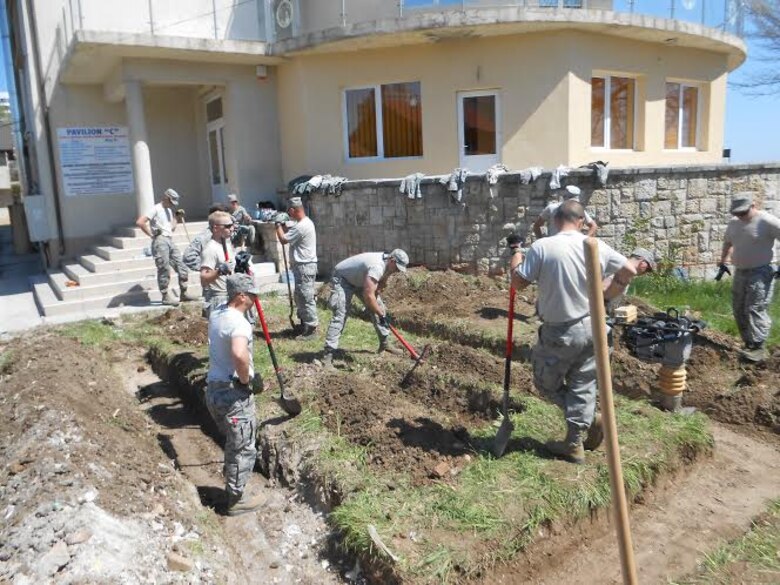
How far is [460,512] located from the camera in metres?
4.14

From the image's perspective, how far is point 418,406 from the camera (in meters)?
6.11

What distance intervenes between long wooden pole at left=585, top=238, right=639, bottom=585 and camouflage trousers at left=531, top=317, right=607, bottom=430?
173 centimetres

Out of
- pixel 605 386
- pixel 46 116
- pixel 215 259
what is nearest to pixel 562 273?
pixel 605 386

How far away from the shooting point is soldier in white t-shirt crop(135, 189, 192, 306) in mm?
10859

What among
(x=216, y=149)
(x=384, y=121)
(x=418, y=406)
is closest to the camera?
(x=418, y=406)

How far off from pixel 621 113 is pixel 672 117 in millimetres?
1749

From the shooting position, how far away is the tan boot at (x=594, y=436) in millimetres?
4781

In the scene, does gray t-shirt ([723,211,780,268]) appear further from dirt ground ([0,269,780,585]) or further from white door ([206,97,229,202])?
white door ([206,97,229,202])

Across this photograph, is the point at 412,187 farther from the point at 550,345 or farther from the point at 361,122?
the point at 550,345

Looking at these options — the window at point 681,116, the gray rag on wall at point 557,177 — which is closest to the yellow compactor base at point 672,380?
the gray rag on wall at point 557,177

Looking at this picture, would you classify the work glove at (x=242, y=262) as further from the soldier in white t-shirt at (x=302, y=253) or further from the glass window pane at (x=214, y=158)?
the glass window pane at (x=214, y=158)

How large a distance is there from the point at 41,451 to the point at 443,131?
9.89 metres

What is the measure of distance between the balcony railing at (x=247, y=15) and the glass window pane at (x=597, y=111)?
1.68 meters

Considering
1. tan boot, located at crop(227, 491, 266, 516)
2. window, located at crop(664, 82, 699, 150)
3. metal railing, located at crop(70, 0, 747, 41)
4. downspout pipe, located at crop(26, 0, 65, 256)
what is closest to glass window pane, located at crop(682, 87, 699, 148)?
window, located at crop(664, 82, 699, 150)
